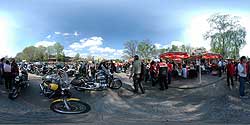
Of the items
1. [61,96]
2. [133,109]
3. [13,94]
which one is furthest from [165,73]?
[13,94]

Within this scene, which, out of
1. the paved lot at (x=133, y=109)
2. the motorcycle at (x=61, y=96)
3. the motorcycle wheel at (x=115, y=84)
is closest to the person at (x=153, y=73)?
the motorcycle wheel at (x=115, y=84)

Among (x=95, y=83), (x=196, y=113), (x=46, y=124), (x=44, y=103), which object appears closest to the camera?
(x=46, y=124)

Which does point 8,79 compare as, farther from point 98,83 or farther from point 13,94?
point 98,83

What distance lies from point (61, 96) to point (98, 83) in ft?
12.9

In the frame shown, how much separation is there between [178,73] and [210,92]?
770cm

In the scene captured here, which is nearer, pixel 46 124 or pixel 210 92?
pixel 46 124

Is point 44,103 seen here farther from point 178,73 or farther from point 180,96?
point 178,73

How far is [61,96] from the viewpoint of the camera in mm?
10148

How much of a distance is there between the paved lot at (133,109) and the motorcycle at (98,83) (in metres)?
0.47

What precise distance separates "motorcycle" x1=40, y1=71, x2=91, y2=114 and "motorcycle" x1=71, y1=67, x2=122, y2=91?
194 cm

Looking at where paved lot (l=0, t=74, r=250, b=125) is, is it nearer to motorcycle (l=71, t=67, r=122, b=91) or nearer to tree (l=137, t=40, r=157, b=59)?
motorcycle (l=71, t=67, r=122, b=91)

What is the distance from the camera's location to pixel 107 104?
1055cm

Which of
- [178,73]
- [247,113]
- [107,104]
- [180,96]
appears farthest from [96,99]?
[178,73]

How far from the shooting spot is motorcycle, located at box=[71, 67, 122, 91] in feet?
44.0
